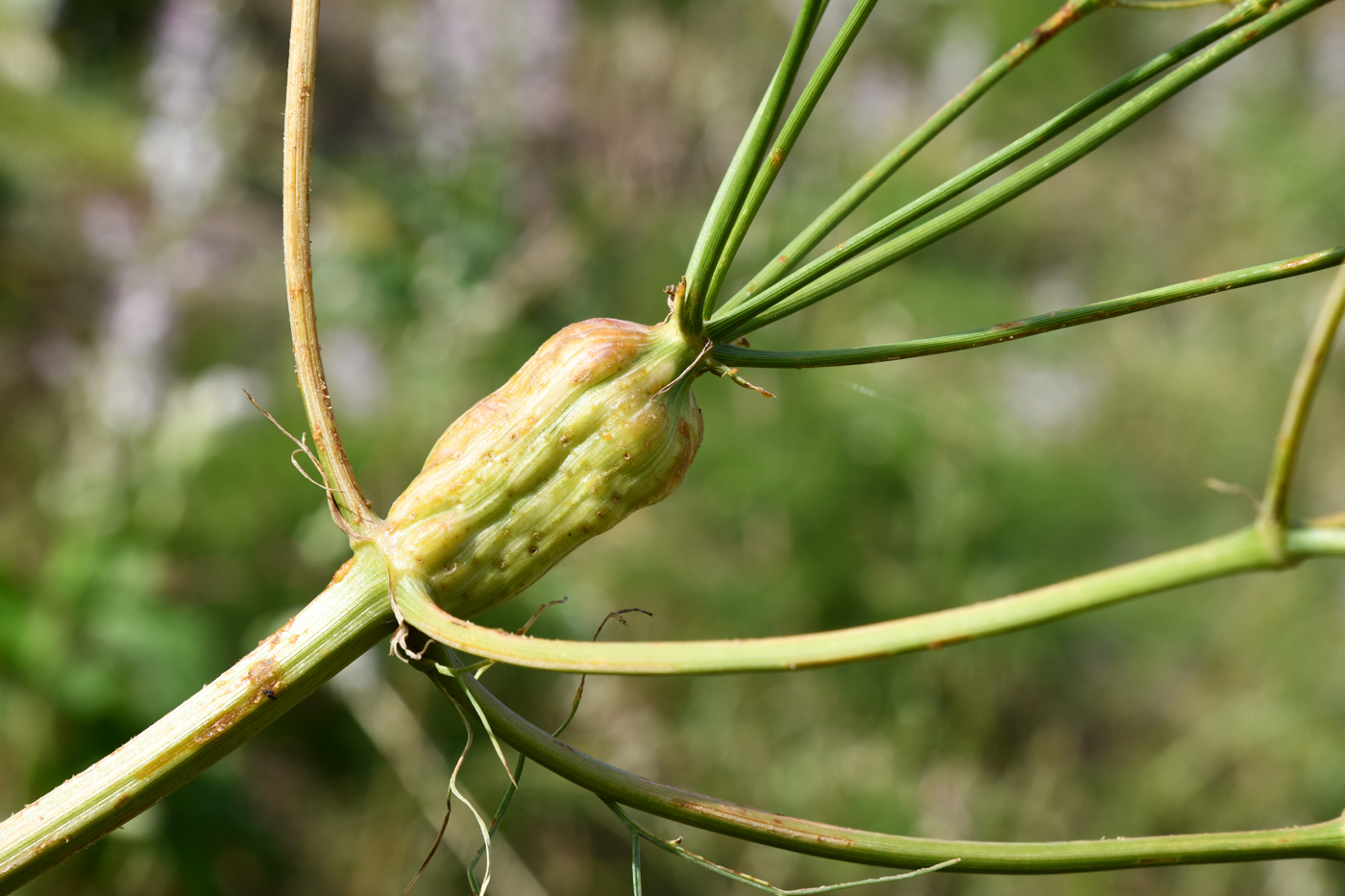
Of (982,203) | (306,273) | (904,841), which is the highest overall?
(306,273)

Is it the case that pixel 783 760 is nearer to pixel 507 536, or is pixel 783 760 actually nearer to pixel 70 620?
pixel 70 620

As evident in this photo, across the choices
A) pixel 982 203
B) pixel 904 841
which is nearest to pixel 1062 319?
pixel 982 203

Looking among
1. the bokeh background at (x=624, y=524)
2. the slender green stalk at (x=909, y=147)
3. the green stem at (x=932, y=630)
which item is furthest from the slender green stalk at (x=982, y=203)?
the bokeh background at (x=624, y=524)

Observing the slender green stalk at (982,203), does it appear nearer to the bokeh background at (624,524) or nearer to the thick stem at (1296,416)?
the thick stem at (1296,416)

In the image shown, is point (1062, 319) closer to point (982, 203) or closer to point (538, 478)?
point (982, 203)

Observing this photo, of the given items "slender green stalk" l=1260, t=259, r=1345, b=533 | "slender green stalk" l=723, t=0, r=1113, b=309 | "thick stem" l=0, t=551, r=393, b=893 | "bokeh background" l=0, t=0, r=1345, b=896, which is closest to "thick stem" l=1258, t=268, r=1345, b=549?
"slender green stalk" l=1260, t=259, r=1345, b=533

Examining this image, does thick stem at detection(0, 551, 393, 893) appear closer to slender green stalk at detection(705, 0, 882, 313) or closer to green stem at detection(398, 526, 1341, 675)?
green stem at detection(398, 526, 1341, 675)
